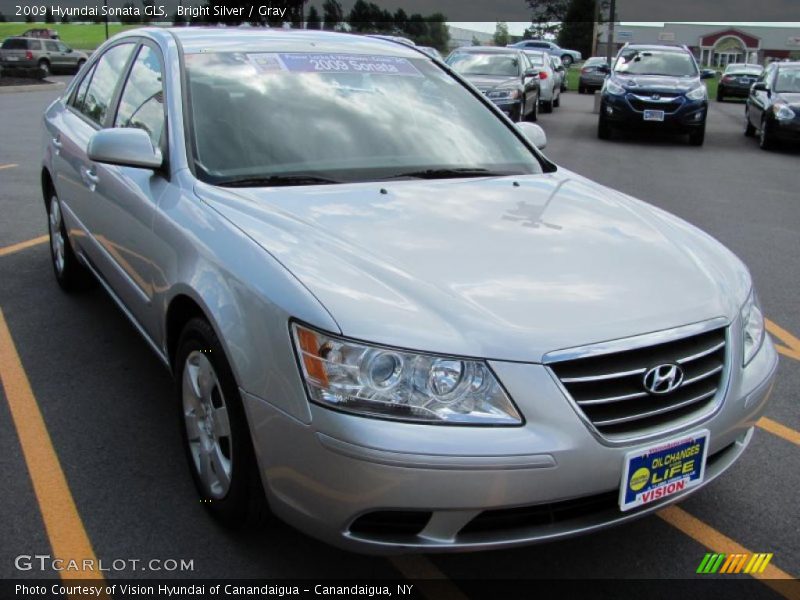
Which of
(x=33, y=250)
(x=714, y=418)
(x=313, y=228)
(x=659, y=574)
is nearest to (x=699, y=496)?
(x=659, y=574)

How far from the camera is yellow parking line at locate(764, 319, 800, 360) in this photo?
4.71 m

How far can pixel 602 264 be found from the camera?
108 inches

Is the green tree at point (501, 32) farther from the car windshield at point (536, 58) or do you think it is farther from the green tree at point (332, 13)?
the car windshield at point (536, 58)

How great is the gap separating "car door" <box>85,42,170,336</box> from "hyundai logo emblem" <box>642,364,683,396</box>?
177cm

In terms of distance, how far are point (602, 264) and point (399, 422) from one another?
97 cm

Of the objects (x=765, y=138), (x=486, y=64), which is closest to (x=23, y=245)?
(x=486, y=64)

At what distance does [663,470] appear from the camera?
2412mm

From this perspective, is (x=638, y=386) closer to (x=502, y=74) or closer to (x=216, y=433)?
(x=216, y=433)

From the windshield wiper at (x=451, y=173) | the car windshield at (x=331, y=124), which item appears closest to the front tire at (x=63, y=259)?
the car windshield at (x=331, y=124)

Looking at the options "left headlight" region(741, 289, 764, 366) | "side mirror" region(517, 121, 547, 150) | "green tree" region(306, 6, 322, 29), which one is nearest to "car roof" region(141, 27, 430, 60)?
"side mirror" region(517, 121, 547, 150)

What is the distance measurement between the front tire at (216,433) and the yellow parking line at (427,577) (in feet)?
1.60

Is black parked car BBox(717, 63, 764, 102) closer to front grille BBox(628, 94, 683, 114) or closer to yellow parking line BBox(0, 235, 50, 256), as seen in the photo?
front grille BBox(628, 94, 683, 114)

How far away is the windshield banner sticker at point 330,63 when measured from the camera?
3.72m

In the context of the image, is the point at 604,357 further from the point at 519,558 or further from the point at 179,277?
the point at 179,277
